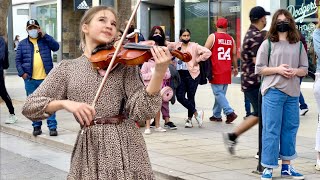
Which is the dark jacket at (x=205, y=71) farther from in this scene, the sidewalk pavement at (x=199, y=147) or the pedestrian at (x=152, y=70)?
the pedestrian at (x=152, y=70)

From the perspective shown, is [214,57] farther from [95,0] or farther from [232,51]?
[95,0]

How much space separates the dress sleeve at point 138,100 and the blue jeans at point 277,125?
3.07 m

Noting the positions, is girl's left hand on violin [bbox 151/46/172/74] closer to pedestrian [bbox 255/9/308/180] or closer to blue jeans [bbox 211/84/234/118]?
pedestrian [bbox 255/9/308/180]

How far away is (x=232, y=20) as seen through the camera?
867 inches

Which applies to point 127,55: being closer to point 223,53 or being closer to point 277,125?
point 277,125

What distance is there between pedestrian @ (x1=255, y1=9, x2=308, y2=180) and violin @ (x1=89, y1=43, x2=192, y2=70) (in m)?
3.17

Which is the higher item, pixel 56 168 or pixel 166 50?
pixel 166 50

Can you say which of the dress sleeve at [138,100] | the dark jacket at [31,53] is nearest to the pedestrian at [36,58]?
the dark jacket at [31,53]

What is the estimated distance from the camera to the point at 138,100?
11.7 feet

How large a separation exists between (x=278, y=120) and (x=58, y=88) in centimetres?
327

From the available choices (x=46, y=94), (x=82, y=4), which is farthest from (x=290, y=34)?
(x=82, y=4)

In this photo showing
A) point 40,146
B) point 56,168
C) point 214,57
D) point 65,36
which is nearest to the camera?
point 56,168

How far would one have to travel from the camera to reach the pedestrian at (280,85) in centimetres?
650

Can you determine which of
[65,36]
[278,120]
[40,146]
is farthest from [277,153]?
[65,36]
